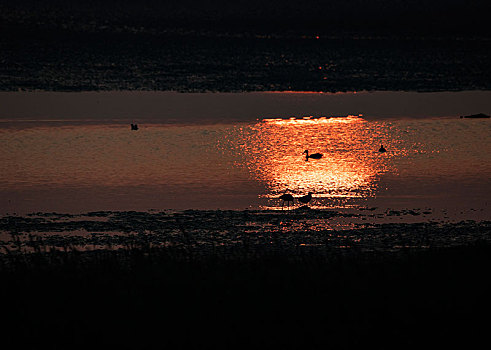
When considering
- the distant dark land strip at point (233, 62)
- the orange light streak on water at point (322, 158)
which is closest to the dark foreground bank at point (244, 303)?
the orange light streak on water at point (322, 158)

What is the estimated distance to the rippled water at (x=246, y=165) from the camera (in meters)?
14.0

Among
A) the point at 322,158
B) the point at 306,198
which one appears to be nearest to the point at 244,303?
the point at 306,198

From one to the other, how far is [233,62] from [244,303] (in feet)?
79.7

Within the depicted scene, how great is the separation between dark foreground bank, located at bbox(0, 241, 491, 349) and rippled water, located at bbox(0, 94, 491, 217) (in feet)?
16.2

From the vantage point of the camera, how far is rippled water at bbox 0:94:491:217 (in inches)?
550

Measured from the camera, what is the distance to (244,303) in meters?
7.68

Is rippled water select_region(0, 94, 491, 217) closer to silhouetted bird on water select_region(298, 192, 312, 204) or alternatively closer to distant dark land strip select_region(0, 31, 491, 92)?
silhouetted bird on water select_region(298, 192, 312, 204)

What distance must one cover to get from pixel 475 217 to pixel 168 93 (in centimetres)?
1410

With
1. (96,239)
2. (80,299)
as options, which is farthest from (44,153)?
(80,299)

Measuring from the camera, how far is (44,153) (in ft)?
57.5

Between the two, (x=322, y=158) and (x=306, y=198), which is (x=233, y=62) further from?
(x=306, y=198)

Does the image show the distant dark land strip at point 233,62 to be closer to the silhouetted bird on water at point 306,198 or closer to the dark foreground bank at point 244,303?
the silhouetted bird on water at point 306,198

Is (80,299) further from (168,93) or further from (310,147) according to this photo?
(168,93)

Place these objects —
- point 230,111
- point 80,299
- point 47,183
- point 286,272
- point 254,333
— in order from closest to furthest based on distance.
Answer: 1. point 254,333
2. point 80,299
3. point 286,272
4. point 47,183
5. point 230,111
